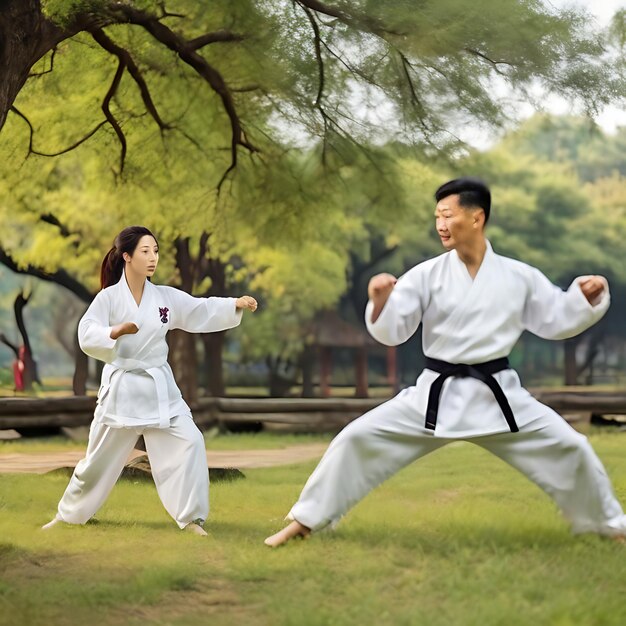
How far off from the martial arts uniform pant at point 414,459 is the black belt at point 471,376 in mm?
59

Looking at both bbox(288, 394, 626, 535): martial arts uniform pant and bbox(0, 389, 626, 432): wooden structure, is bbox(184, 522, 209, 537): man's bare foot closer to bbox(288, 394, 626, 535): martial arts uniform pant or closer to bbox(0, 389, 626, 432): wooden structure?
bbox(288, 394, 626, 535): martial arts uniform pant

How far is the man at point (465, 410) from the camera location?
13.8 feet

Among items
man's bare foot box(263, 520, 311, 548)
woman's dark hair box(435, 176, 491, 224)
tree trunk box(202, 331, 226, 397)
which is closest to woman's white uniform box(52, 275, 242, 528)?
man's bare foot box(263, 520, 311, 548)

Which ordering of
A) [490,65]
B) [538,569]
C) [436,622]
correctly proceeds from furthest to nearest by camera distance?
[490,65]
[538,569]
[436,622]

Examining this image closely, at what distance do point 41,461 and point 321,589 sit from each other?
6408mm

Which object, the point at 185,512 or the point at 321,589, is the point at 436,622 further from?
the point at 185,512

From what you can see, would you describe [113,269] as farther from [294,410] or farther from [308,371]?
[308,371]

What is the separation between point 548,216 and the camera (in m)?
22.0

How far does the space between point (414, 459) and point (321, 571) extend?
2.31 feet

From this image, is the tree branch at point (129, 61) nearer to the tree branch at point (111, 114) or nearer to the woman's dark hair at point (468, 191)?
the tree branch at point (111, 114)

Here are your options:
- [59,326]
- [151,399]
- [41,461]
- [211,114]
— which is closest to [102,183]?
[211,114]

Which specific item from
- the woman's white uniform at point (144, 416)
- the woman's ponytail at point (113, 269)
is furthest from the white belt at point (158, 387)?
the woman's ponytail at point (113, 269)

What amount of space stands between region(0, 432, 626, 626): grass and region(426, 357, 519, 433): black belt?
0.55 m

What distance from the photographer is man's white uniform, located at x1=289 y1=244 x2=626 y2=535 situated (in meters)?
4.20
